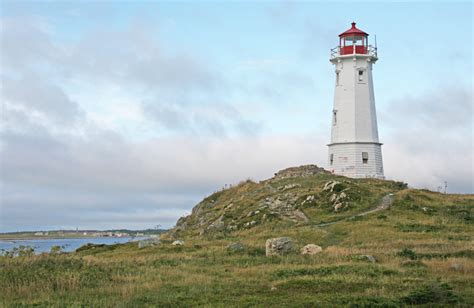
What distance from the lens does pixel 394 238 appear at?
120 ft

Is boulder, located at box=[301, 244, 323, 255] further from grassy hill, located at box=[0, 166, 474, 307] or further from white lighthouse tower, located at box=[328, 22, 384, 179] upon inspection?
white lighthouse tower, located at box=[328, 22, 384, 179]

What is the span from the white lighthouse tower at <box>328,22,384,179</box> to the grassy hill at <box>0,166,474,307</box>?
8672 millimetres

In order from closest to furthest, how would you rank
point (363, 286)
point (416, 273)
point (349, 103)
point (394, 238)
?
point (363, 286) < point (416, 273) < point (394, 238) < point (349, 103)

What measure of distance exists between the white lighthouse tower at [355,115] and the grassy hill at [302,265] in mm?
8672

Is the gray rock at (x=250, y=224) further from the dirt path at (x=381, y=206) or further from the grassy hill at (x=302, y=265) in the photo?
the dirt path at (x=381, y=206)

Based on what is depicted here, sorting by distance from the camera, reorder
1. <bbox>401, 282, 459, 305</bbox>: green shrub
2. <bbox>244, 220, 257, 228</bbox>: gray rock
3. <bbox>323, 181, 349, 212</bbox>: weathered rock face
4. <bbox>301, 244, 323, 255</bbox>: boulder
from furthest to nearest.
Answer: <bbox>323, 181, 349, 212</bbox>: weathered rock face < <bbox>244, 220, 257, 228</bbox>: gray rock < <bbox>301, 244, 323, 255</bbox>: boulder < <bbox>401, 282, 459, 305</bbox>: green shrub

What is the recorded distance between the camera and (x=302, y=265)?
25.1 metres

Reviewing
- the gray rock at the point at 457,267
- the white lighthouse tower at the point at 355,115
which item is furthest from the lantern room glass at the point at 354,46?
the gray rock at the point at 457,267

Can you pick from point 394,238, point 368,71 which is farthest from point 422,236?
point 368,71

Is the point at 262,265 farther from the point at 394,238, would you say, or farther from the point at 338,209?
the point at 338,209

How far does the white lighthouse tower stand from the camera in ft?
203

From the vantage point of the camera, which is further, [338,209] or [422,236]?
[338,209]

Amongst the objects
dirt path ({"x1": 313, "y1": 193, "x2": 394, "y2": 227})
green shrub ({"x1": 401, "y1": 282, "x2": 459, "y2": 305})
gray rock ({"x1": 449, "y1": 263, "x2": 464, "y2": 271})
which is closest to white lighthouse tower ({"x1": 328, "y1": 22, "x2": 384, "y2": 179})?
dirt path ({"x1": 313, "y1": 193, "x2": 394, "y2": 227})

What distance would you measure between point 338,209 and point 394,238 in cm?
1241
